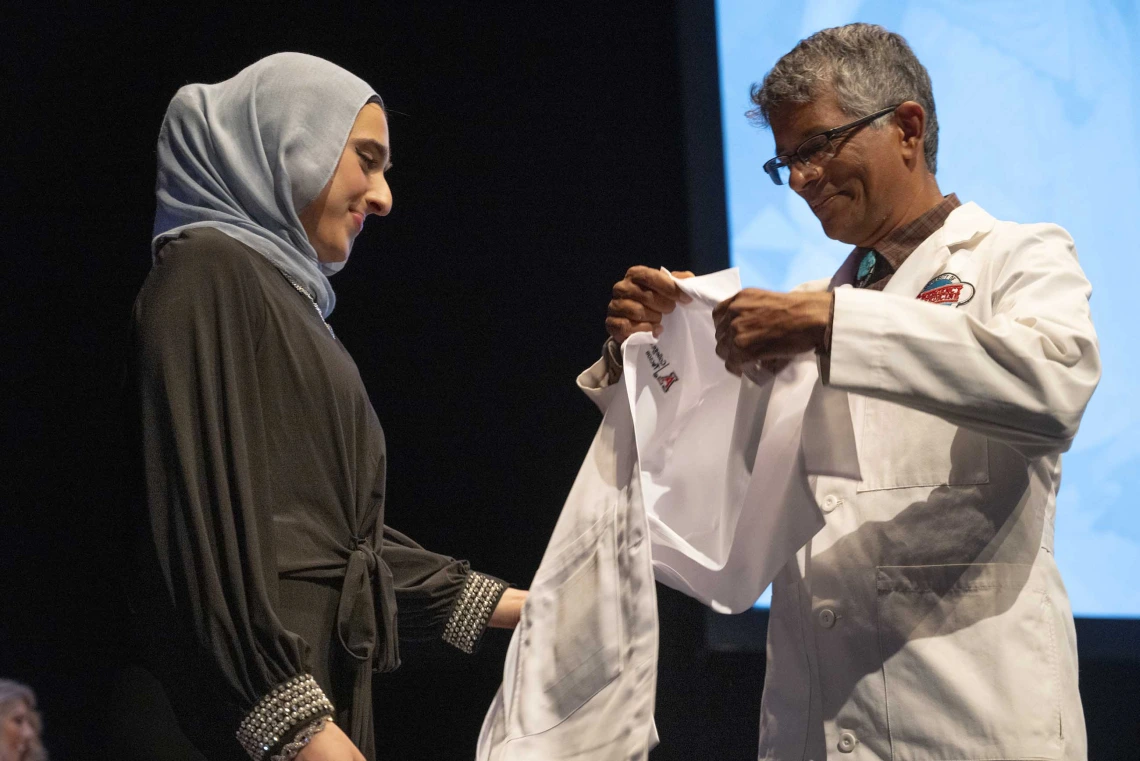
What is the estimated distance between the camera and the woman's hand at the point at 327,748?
44.2 inches

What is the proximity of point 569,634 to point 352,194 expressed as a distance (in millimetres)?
723

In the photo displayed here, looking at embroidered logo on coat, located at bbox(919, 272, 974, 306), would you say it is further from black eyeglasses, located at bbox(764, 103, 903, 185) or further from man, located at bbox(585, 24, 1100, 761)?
black eyeglasses, located at bbox(764, 103, 903, 185)

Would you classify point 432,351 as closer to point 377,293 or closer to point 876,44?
point 377,293

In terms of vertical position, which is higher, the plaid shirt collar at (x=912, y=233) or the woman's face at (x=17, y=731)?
the plaid shirt collar at (x=912, y=233)

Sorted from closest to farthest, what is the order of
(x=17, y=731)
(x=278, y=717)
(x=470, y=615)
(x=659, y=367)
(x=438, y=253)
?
(x=278, y=717) → (x=659, y=367) → (x=470, y=615) → (x=17, y=731) → (x=438, y=253)

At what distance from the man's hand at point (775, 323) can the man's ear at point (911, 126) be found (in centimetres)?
47

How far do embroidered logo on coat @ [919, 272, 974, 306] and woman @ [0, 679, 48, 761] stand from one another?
78.9 inches

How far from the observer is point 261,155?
146 centimetres

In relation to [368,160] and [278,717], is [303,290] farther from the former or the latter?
[278,717]

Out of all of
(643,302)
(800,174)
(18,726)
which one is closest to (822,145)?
(800,174)

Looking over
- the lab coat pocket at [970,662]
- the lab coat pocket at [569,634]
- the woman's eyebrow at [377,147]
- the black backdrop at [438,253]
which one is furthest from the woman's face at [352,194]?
the black backdrop at [438,253]

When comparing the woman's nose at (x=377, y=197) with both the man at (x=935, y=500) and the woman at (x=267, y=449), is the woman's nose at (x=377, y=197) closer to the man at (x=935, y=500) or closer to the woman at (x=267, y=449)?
the woman at (x=267, y=449)

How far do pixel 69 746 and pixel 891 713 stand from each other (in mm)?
1931

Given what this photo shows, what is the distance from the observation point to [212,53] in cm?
267
